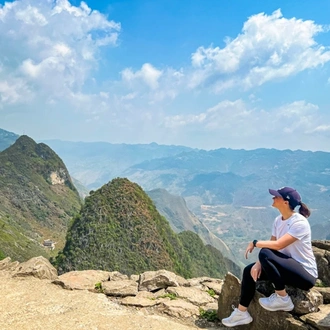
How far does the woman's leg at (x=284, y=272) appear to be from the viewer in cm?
698

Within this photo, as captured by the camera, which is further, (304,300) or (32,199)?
(32,199)

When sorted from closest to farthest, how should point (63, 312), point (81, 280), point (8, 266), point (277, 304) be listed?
1. point (277, 304)
2. point (63, 312)
3. point (81, 280)
4. point (8, 266)

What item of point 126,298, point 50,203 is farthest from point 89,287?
point 50,203

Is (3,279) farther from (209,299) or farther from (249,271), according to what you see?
(249,271)

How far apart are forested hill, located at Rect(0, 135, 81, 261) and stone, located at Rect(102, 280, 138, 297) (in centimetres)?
6954

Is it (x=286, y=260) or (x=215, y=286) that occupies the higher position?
(x=286, y=260)

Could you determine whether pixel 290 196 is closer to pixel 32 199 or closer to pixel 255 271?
pixel 255 271

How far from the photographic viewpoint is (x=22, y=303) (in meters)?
9.24

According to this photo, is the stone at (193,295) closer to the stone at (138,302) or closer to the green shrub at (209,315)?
the green shrub at (209,315)

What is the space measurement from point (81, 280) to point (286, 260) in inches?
309

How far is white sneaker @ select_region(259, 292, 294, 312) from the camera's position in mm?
7113

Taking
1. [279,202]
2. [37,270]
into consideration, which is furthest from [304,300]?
[37,270]

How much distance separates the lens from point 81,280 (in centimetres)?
1193

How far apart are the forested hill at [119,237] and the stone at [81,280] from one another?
56219 mm
